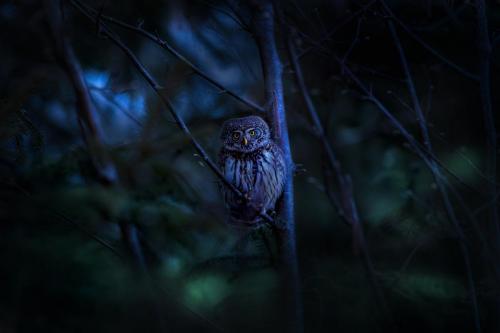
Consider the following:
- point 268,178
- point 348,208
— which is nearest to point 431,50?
point 348,208

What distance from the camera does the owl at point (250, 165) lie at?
11.5ft

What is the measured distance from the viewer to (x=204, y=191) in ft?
10.2

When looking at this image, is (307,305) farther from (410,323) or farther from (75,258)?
(75,258)

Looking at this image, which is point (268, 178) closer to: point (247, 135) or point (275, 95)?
point (247, 135)

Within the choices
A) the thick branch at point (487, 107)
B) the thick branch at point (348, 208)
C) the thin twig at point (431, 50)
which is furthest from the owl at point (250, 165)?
the thick branch at point (487, 107)

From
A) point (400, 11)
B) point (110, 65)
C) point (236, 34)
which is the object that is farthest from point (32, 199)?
point (236, 34)

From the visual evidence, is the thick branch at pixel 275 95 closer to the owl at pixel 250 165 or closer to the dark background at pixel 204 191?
the dark background at pixel 204 191

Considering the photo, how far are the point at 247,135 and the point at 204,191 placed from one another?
0.73 m

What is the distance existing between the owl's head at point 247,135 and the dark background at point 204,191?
19 centimetres

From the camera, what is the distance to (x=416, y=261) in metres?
3.35

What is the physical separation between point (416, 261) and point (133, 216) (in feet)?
7.94

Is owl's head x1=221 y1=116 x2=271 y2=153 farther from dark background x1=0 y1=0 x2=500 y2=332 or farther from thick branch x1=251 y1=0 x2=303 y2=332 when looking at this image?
thick branch x1=251 y1=0 x2=303 y2=332

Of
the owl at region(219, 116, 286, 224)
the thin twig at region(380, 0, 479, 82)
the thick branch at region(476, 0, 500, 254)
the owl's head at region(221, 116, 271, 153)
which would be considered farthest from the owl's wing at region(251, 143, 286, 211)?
the thick branch at region(476, 0, 500, 254)

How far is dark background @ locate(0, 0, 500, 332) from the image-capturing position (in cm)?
157
